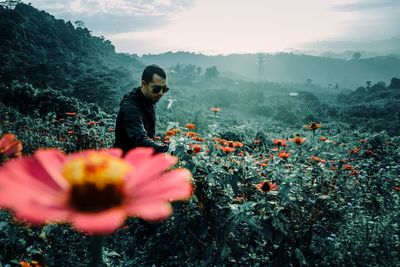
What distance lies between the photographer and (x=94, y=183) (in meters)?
0.39

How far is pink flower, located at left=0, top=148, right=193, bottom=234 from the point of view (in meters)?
0.32

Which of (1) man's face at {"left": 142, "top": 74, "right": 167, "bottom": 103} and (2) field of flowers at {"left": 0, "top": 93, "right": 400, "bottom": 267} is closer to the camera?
(2) field of flowers at {"left": 0, "top": 93, "right": 400, "bottom": 267}

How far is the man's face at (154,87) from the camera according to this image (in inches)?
105

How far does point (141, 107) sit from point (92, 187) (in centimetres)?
247

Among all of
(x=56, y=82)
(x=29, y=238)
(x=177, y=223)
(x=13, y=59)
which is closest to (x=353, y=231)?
(x=177, y=223)

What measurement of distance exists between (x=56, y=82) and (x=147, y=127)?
24495mm

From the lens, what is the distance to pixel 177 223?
8.63 ft

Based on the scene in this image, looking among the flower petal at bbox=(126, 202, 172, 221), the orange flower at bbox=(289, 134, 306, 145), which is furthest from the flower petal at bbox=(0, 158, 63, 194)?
the orange flower at bbox=(289, 134, 306, 145)

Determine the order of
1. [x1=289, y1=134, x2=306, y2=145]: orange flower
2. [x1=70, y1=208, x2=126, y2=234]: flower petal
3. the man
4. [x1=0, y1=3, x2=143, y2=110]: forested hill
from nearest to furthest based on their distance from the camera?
[x1=70, y1=208, x2=126, y2=234]: flower petal → the man → [x1=289, y1=134, x2=306, y2=145]: orange flower → [x1=0, y1=3, x2=143, y2=110]: forested hill

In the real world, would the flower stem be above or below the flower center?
below

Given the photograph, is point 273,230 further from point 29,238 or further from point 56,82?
point 56,82

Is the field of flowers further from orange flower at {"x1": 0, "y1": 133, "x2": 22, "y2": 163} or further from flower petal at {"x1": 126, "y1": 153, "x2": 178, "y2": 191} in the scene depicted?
flower petal at {"x1": 126, "y1": 153, "x2": 178, "y2": 191}

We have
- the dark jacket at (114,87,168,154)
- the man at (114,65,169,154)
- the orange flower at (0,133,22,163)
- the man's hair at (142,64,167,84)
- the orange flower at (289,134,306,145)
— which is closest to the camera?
the orange flower at (0,133,22,163)

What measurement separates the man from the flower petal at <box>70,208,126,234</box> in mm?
1943
